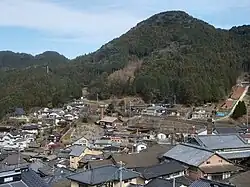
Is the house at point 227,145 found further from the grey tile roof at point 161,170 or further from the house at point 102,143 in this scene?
the house at point 102,143

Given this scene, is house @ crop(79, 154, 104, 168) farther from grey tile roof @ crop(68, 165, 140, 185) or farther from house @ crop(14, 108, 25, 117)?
house @ crop(14, 108, 25, 117)

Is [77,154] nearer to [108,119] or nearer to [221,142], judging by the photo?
[221,142]

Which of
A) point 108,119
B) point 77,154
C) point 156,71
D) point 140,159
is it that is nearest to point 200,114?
point 108,119

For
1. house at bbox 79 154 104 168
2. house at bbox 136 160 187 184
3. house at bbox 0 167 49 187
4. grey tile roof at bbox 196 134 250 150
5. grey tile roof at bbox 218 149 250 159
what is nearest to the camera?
house at bbox 0 167 49 187

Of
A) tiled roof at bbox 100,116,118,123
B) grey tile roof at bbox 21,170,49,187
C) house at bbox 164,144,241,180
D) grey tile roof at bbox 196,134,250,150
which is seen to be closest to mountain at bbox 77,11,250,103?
tiled roof at bbox 100,116,118,123

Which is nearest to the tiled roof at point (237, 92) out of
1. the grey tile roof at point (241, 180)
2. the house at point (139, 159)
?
the house at point (139, 159)

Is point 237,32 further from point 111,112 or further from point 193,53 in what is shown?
point 111,112
